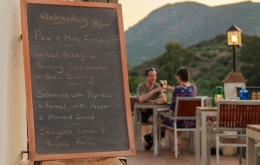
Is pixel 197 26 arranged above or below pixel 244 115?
above

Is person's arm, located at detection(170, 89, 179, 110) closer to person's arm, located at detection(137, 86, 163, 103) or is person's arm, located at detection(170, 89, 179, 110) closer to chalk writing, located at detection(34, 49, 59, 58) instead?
person's arm, located at detection(137, 86, 163, 103)

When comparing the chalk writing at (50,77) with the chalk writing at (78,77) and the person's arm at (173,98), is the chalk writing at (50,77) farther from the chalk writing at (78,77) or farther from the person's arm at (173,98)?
the person's arm at (173,98)

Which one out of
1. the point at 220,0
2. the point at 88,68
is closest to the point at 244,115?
the point at 88,68

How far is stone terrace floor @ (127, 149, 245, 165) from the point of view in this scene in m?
6.65

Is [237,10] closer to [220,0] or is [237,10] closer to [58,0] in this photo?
[220,0]

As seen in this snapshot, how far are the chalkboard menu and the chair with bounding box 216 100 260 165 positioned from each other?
216 cm

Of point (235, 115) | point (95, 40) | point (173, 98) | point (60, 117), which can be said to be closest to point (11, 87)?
point (60, 117)

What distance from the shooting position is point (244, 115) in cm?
517

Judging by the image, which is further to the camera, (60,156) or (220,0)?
(220,0)

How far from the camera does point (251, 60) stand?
117 feet

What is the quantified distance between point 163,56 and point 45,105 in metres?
32.2

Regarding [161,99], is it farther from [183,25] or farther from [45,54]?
[183,25]

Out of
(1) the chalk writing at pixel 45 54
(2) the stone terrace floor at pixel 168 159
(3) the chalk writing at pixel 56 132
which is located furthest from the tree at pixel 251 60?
(3) the chalk writing at pixel 56 132

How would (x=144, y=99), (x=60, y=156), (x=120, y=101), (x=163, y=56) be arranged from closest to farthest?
1. (x=60, y=156)
2. (x=120, y=101)
3. (x=144, y=99)
4. (x=163, y=56)
